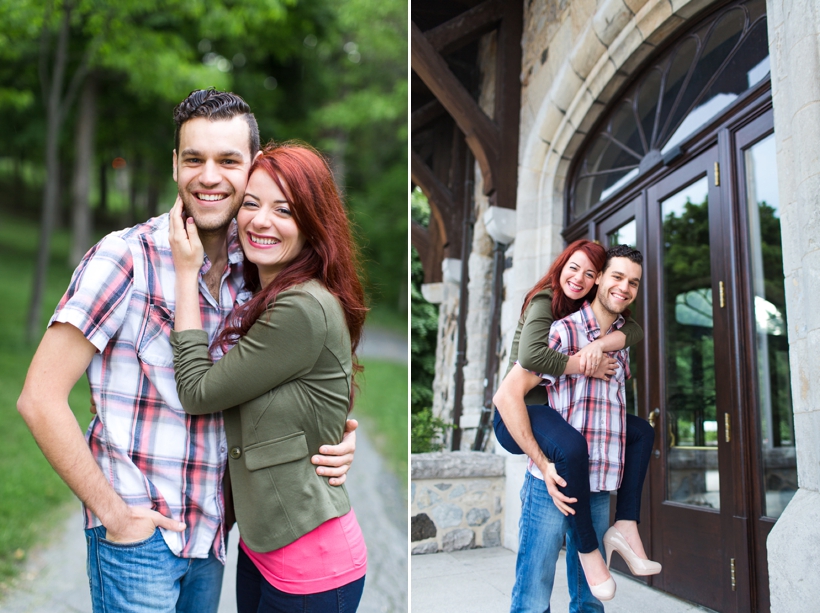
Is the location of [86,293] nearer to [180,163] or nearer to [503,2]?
[180,163]

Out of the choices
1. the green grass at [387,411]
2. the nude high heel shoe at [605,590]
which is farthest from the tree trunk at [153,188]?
the nude high heel shoe at [605,590]

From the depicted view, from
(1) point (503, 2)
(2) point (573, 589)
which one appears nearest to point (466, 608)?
(2) point (573, 589)

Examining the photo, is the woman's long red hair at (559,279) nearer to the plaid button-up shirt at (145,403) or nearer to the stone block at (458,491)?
the plaid button-up shirt at (145,403)

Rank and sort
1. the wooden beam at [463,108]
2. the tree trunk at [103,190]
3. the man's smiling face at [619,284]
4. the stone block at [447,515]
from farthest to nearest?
the tree trunk at [103,190]
the wooden beam at [463,108]
the stone block at [447,515]
the man's smiling face at [619,284]

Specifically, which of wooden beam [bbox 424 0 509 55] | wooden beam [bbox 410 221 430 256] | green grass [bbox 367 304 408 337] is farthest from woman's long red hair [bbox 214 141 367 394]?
green grass [bbox 367 304 408 337]

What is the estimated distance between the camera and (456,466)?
332 cm

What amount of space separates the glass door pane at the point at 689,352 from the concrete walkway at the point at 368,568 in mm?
1110

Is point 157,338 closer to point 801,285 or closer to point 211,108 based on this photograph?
point 211,108

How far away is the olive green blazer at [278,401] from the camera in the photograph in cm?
120

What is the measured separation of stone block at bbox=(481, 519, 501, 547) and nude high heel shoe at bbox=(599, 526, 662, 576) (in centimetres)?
127

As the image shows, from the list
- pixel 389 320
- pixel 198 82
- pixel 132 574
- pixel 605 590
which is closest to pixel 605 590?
pixel 605 590

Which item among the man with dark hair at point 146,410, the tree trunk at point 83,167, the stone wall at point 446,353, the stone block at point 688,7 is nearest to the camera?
the man with dark hair at point 146,410

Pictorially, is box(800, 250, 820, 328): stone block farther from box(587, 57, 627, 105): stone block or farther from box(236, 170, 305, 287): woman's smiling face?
box(587, 57, 627, 105): stone block

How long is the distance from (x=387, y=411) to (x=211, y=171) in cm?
670
